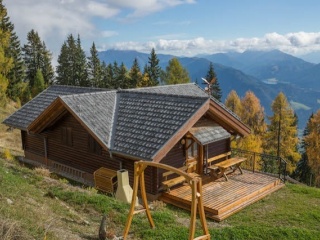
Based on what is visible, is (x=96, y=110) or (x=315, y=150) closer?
(x=96, y=110)

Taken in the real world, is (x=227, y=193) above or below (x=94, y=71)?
below

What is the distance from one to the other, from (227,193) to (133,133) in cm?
530

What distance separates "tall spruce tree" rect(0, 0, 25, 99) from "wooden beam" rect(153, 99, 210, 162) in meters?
40.0

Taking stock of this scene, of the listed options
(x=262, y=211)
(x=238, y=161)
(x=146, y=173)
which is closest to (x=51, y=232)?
(x=146, y=173)

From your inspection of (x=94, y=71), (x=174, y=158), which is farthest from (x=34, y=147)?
(x=94, y=71)

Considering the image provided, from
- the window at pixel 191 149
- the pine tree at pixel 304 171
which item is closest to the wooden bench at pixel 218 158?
the window at pixel 191 149

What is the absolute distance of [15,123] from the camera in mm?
22297

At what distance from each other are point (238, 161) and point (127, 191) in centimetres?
688

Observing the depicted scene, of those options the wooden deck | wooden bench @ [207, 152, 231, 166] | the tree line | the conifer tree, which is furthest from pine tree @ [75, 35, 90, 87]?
the wooden deck

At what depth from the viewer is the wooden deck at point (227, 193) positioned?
45.9 ft

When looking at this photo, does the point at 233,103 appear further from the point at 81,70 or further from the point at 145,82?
the point at 81,70

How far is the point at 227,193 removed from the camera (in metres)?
15.7

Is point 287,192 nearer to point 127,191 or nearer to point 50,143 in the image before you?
point 127,191

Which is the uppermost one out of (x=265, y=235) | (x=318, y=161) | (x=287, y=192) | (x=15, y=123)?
(x=15, y=123)
